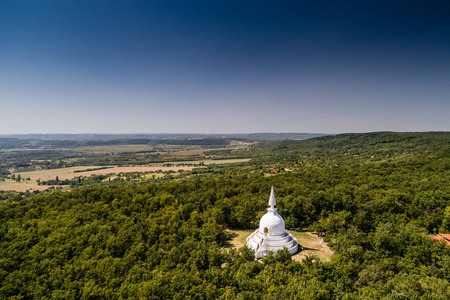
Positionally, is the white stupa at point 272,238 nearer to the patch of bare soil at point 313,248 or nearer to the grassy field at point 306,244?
the patch of bare soil at point 313,248

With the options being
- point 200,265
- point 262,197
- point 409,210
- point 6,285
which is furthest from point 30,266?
point 409,210

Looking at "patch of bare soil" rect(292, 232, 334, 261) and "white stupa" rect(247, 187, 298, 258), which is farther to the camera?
"patch of bare soil" rect(292, 232, 334, 261)

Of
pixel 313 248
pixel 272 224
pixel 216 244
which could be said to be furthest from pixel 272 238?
pixel 216 244

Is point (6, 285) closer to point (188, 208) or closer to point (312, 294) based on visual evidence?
point (188, 208)

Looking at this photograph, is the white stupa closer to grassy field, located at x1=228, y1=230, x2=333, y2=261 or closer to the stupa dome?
the stupa dome

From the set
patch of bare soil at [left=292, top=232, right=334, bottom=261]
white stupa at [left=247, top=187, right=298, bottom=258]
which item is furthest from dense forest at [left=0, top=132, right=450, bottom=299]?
white stupa at [left=247, top=187, right=298, bottom=258]

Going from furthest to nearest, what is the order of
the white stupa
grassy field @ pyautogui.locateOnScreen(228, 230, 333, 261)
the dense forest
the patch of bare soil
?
grassy field @ pyautogui.locateOnScreen(228, 230, 333, 261) → the patch of bare soil → the white stupa → the dense forest
